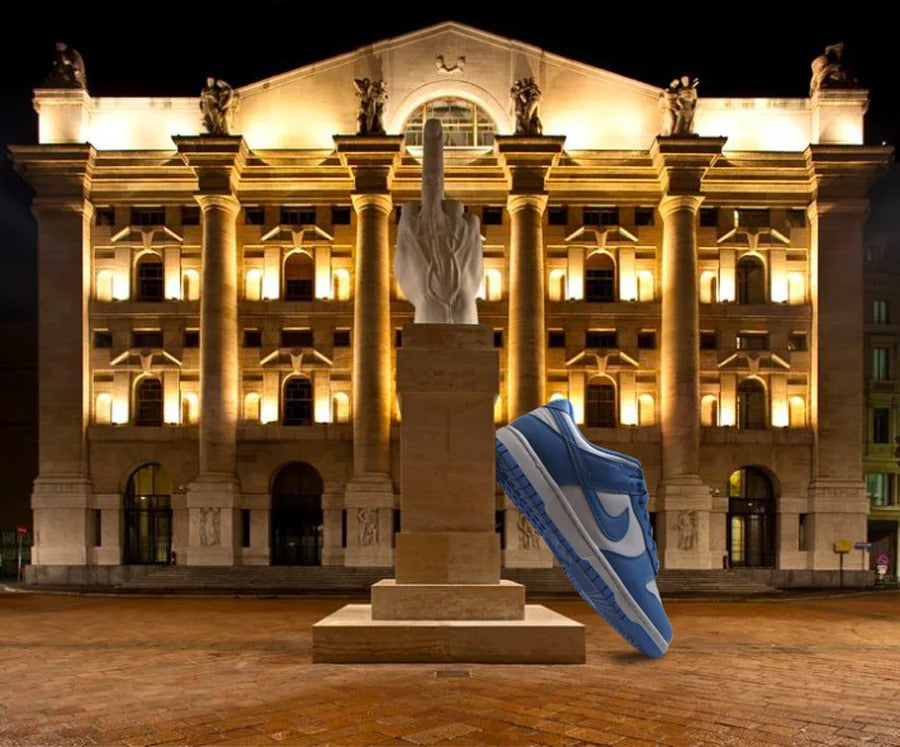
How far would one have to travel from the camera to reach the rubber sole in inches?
655

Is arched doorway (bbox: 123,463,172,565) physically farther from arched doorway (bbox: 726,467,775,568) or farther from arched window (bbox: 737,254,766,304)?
arched window (bbox: 737,254,766,304)

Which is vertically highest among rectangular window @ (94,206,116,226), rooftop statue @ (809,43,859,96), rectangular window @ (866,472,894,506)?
rooftop statue @ (809,43,859,96)

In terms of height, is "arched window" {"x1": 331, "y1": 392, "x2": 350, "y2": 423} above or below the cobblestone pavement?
above

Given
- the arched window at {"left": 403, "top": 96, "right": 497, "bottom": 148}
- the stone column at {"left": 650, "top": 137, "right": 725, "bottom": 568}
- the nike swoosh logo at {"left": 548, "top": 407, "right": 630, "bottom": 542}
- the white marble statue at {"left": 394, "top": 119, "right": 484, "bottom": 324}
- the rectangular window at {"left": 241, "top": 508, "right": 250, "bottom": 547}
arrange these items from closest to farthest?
1. the nike swoosh logo at {"left": 548, "top": 407, "right": 630, "bottom": 542}
2. the white marble statue at {"left": 394, "top": 119, "right": 484, "bottom": 324}
3. the stone column at {"left": 650, "top": 137, "right": 725, "bottom": 568}
4. the rectangular window at {"left": 241, "top": 508, "right": 250, "bottom": 547}
5. the arched window at {"left": 403, "top": 96, "right": 497, "bottom": 148}

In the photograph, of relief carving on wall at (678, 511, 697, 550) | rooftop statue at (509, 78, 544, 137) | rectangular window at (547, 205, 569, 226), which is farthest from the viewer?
rectangular window at (547, 205, 569, 226)

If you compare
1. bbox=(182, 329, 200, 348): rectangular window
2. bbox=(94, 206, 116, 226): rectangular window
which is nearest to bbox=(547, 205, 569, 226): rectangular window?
bbox=(182, 329, 200, 348): rectangular window

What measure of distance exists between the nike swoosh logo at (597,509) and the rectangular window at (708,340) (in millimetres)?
42576

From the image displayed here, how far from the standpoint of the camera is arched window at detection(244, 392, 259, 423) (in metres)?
57.0

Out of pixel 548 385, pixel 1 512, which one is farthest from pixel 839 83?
pixel 1 512

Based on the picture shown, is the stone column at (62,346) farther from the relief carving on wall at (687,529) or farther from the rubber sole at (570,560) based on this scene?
the rubber sole at (570,560)

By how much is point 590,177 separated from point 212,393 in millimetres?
25974

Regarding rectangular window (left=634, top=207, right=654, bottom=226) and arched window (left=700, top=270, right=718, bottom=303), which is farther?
rectangular window (left=634, top=207, right=654, bottom=226)

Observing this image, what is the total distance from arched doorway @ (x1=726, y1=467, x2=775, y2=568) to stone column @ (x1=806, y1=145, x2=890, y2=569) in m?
2.69

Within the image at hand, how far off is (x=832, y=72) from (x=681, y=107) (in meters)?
10.2
